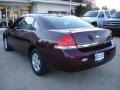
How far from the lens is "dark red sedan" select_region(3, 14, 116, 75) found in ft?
14.9

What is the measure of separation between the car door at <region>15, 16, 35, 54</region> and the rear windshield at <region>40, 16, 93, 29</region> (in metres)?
0.51

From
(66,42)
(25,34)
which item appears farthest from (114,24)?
(66,42)

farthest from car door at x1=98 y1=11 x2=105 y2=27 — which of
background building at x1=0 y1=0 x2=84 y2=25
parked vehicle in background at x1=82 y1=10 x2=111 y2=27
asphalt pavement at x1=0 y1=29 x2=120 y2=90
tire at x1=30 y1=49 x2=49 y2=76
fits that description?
tire at x1=30 y1=49 x2=49 y2=76

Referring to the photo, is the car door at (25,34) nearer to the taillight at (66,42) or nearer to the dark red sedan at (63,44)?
the dark red sedan at (63,44)

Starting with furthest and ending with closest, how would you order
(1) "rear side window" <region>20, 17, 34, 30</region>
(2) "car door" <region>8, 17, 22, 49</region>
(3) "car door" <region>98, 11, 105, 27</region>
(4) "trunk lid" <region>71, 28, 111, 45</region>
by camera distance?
(3) "car door" <region>98, 11, 105, 27</region> → (2) "car door" <region>8, 17, 22, 49</region> → (1) "rear side window" <region>20, 17, 34, 30</region> → (4) "trunk lid" <region>71, 28, 111, 45</region>

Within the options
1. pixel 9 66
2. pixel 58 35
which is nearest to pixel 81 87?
pixel 58 35

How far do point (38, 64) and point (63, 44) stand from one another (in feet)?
3.97

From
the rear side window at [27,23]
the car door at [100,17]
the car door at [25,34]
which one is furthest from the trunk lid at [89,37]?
the car door at [100,17]

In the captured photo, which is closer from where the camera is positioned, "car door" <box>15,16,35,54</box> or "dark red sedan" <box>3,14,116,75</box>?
"dark red sedan" <box>3,14,116,75</box>

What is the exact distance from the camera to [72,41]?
4.58 meters

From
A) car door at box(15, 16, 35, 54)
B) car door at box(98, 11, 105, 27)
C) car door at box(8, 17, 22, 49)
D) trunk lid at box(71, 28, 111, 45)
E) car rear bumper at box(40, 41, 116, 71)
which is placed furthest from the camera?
car door at box(98, 11, 105, 27)

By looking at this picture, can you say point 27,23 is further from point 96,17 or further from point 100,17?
point 100,17

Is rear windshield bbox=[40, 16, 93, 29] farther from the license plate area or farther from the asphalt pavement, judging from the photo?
the asphalt pavement

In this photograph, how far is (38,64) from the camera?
18.0 ft
